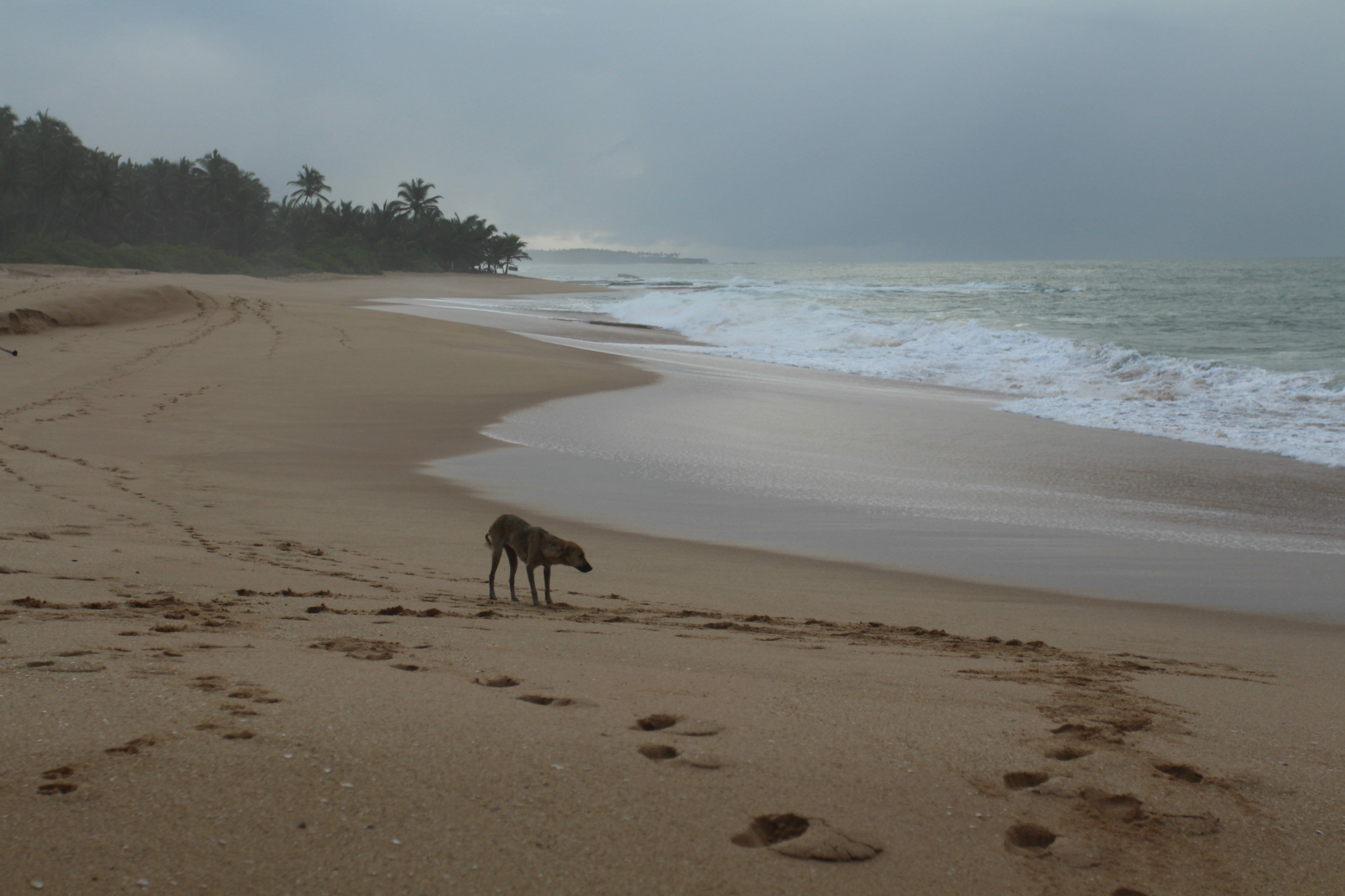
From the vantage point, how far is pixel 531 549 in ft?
14.8

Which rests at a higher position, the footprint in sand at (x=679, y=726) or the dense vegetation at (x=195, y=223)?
the dense vegetation at (x=195, y=223)

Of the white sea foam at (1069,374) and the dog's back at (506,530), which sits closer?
the dog's back at (506,530)

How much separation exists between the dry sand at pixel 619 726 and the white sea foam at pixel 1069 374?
8297 mm

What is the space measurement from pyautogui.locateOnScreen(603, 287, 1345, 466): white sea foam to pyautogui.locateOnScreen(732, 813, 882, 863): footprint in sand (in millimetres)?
10886

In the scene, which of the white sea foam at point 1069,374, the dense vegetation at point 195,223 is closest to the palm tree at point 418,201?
the dense vegetation at point 195,223

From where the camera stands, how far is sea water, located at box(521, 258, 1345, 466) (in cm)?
1301

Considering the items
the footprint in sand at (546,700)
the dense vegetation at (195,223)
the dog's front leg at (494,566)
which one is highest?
the dense vegetation at (195,223)

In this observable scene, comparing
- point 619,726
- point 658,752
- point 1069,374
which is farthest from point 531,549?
point 1069,374

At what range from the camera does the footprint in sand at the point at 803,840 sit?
1.92 metres

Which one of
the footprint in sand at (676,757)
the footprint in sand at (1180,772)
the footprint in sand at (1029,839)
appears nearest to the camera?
the footprint in sand at (1029,839)

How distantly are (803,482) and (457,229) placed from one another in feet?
290

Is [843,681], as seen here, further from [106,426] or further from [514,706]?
[106,426]

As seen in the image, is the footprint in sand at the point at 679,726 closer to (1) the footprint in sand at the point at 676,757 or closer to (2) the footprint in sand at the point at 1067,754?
(1) the footprint in sand at the point at 676,757

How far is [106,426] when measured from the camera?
9.49 metres
